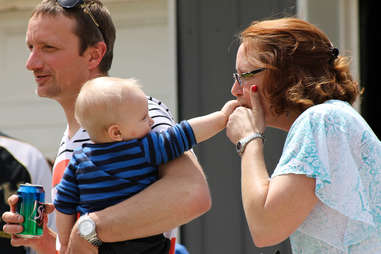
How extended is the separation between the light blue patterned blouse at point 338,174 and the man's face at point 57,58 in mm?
978

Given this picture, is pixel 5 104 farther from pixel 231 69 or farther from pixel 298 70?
pixel 298 70

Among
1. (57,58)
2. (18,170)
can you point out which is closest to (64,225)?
(57,58)

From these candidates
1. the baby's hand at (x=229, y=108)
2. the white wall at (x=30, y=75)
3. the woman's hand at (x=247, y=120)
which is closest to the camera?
the woman's hand at (x=247, y=120)

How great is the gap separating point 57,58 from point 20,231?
0.73 metres

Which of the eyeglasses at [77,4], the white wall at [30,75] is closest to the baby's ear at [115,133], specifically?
the eyeglasses at [77,4]

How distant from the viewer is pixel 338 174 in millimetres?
2166

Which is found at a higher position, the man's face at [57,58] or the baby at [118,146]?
the man's face at [57,58]

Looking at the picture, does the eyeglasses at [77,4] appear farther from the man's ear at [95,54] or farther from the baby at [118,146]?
the baby at [118,146]

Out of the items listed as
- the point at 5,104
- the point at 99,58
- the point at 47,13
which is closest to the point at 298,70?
the point at 99,58

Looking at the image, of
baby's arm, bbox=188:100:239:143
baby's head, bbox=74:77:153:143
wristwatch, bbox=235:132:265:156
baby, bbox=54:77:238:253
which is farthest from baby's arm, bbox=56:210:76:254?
wristwatch, bbox=235:132:265:156

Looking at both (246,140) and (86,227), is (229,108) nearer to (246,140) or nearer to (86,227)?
(246,140)

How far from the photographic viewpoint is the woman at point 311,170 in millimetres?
2154

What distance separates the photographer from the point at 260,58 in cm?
245

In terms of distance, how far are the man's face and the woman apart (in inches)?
29.2
